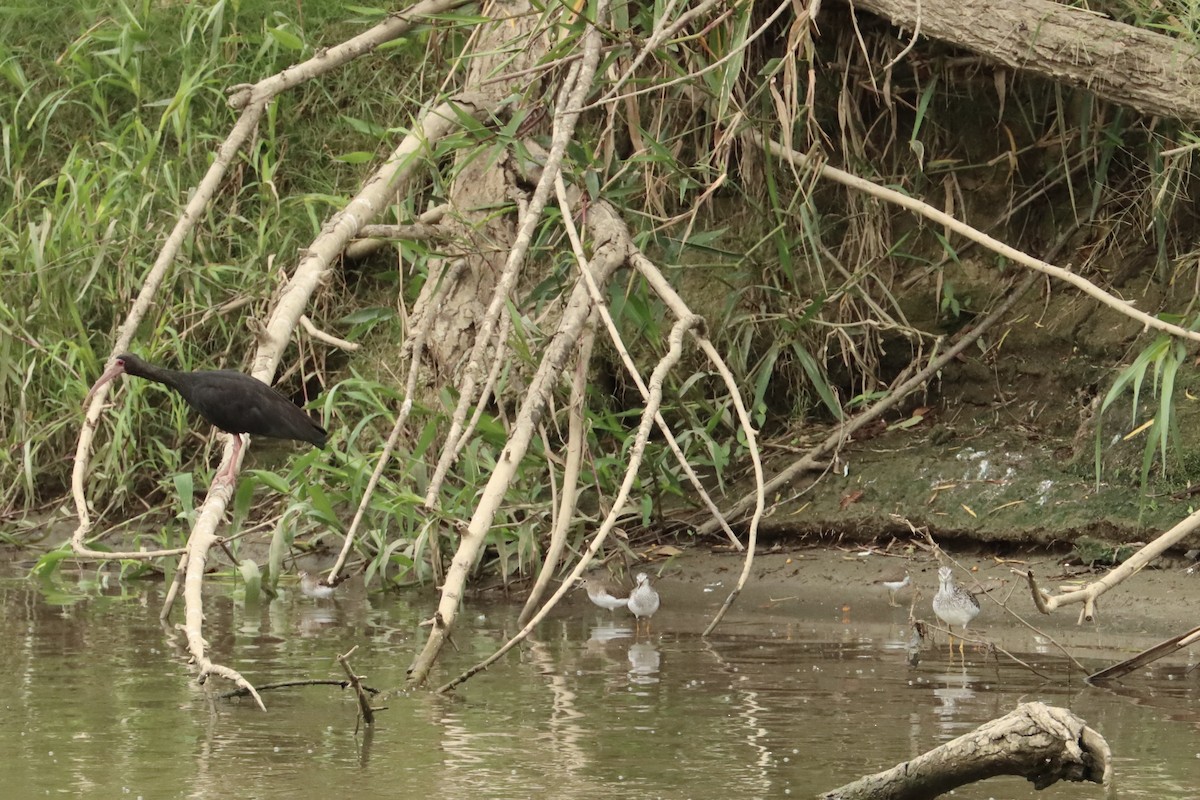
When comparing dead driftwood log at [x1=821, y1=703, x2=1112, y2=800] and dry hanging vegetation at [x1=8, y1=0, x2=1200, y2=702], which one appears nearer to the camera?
dead driftwood log at [x1=821, y1=703, x2=1112, y2=800]

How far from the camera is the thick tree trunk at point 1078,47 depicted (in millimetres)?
6453

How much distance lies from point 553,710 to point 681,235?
3168 millimetres

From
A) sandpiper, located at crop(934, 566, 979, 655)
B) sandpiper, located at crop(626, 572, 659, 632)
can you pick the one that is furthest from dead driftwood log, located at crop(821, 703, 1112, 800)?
sandpiper, located at crop(626, 572, 659, 632)

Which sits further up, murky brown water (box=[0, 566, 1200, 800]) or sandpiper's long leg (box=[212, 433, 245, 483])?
sandpiper's long leg (box=[212, 433, 245, 483])

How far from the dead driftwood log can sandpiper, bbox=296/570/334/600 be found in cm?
392

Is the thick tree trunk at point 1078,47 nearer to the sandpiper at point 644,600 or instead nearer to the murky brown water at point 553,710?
the murky brown water at point 553,710

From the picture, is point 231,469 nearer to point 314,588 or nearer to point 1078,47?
point 314,588

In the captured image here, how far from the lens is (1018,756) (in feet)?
11.5

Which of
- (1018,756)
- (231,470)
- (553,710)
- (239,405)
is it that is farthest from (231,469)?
(1018,756)

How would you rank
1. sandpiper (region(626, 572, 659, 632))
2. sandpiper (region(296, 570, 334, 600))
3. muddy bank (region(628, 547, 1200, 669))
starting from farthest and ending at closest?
sandpiper (region(296, 570, 334, 600)), sandpiper (region(626, 572, 659, 632)), muddy bank (region(628, 547, 1200, 669))

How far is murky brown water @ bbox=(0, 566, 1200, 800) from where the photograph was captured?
14.3 ft

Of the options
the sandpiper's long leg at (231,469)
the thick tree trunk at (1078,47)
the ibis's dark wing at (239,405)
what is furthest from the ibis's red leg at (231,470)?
the thick tree trunk at (1078,47)

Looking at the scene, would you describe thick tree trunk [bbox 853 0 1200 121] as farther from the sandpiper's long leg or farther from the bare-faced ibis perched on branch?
the sandpiper's long leg

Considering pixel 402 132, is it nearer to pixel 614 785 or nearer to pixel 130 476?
pixel 130 476
